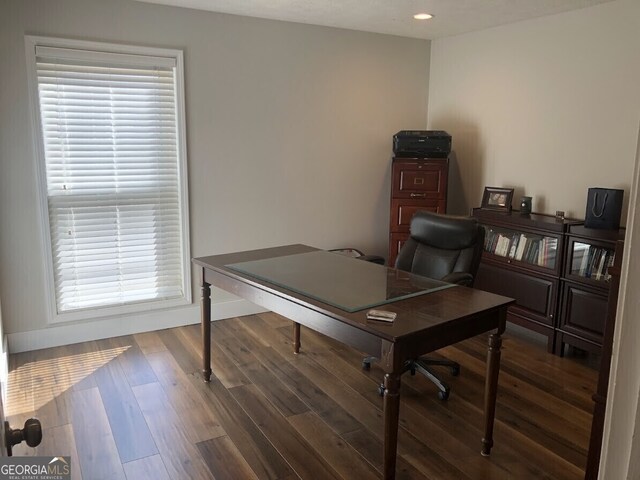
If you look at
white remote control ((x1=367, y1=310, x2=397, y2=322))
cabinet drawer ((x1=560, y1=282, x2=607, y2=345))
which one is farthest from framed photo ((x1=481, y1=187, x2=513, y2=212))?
white remote control ((x1=367, y1=310, x2=397, y2=322))

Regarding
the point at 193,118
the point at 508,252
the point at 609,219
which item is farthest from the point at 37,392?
the point at 609,219

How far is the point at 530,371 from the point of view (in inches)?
133

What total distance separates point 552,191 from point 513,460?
90.9 inches

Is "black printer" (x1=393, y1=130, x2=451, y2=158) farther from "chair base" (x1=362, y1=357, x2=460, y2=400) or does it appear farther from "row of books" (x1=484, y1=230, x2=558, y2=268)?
"chair base" (x1=362, y1=357, x2=460, y2=400)

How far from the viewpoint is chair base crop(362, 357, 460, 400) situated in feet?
9.80

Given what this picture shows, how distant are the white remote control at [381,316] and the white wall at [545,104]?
224cm

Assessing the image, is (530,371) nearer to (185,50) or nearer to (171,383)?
(171,383)

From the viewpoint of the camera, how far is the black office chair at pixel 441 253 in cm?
312

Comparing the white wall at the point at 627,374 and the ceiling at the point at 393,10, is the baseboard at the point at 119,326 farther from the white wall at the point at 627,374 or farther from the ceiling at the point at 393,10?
the white wall at the point at 627,374

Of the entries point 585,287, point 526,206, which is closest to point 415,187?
point 526,206

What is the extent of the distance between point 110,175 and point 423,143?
257 cm

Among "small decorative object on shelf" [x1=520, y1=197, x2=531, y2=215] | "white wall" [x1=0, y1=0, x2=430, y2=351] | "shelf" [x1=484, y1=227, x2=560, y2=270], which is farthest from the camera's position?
"small decorative object on shelf" [x1=520, y1=197, x2=531, y2=215]

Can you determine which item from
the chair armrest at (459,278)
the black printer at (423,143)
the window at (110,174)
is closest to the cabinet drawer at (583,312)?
the chair armrest at (459,278)

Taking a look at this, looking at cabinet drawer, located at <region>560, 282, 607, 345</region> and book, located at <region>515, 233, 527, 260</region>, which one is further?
book, located at <region>515, 233, 527, 260</region>
